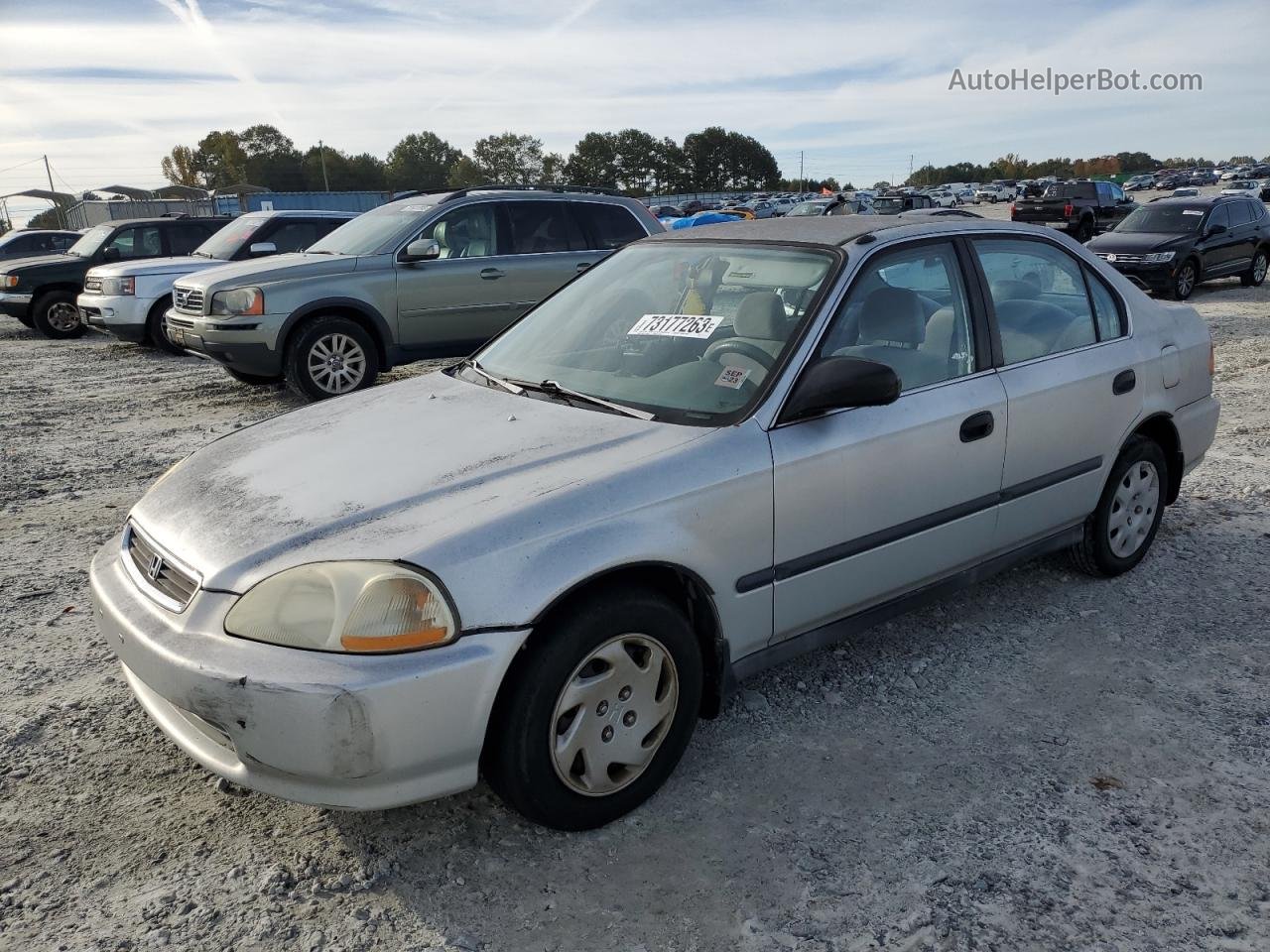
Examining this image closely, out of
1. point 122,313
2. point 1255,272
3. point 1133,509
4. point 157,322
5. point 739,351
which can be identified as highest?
point 739,351

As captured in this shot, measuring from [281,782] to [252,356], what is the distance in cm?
645

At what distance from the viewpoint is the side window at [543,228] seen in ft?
29.3

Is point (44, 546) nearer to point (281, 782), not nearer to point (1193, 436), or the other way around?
point (281, 782)

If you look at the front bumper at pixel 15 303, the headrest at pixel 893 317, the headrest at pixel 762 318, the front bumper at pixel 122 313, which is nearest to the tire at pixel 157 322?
the front bumper at pixel 122 313

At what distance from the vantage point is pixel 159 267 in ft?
38.8

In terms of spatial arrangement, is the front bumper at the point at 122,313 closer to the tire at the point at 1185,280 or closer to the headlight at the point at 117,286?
the headlight at the point at 117,286

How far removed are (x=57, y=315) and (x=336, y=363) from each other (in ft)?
27.7

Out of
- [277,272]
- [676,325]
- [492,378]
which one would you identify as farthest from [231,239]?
[676,325]

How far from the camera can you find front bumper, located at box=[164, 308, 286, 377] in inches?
318

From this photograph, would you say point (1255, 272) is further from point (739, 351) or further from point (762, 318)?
point (739, 351)

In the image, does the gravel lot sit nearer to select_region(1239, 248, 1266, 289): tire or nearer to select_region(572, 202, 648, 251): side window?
select_region(572, 202, 648, 251): side window

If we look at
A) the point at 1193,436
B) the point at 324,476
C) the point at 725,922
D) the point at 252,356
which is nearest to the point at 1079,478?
the point at 1193,436

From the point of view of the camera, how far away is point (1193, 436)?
457cm

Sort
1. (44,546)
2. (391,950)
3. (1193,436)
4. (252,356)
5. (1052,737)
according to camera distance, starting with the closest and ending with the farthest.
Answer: (391,950) < (1052,737) < (1193,436) < (44,546) < (252,356)
